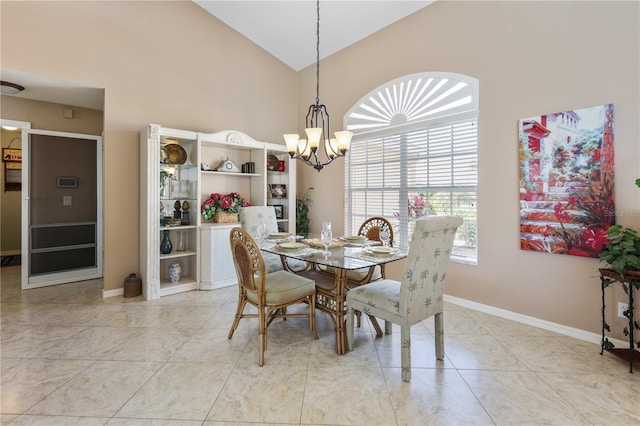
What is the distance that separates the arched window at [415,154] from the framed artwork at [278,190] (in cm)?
107

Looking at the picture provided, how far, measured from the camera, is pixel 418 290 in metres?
2.07

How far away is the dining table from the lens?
2.32 meters

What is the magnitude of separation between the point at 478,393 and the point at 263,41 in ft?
17.4

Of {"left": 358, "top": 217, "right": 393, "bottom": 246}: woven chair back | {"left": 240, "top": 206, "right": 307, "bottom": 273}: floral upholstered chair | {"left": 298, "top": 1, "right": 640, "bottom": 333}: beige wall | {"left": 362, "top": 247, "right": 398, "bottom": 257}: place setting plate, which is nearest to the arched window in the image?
{"left": 298, "top": 1, "right": 640, "bottom": 333}: beige wall

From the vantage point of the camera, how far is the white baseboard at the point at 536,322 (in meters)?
2.57

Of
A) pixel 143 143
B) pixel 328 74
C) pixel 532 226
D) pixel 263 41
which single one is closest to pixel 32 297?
pixel 143 143

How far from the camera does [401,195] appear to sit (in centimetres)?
406

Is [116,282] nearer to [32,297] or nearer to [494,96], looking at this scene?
[32,297]

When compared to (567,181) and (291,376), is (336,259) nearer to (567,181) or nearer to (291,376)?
(291,376)

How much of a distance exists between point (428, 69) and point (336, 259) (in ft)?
9.11

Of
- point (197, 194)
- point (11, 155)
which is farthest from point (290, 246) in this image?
point (11, 155)

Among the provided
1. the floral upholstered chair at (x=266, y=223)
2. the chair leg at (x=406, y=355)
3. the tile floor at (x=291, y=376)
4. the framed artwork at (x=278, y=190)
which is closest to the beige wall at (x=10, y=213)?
the tile floor at (x=291, y=376)

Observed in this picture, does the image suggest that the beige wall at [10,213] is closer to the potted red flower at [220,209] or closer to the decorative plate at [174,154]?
the decorative plate at [174,154]

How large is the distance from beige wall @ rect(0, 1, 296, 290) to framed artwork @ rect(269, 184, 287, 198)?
3.52 ft
